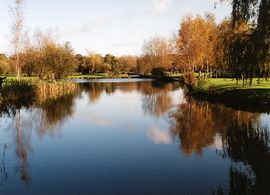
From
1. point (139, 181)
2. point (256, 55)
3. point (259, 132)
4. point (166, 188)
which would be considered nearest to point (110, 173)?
point (139, 181)

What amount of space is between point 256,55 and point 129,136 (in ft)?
26.4

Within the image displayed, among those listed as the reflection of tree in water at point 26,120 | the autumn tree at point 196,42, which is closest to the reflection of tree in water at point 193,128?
the reflection of tree in water at point 26,120

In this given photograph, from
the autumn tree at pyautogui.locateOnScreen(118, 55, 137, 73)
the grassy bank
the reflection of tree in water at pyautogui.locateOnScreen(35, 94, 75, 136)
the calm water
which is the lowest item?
the calm water

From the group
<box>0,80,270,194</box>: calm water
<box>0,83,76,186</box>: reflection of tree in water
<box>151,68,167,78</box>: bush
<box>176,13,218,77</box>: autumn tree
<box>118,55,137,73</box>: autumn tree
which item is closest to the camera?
<box>0,80,270,194</box>: calm water

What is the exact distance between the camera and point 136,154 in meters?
15.8

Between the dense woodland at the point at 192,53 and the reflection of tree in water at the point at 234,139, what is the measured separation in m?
3.26

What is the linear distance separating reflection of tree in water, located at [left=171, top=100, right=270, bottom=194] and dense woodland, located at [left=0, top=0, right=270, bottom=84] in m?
3.26

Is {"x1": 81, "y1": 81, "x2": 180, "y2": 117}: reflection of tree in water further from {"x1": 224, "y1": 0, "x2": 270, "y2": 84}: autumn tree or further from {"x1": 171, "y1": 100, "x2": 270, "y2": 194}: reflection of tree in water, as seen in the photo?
{"x1": 224, "y1": 0, "x2": 270, "y2": 84}: autumn tree

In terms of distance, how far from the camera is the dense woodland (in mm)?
16295

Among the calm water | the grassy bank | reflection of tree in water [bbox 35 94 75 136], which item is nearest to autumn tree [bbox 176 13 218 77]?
the grassy bank

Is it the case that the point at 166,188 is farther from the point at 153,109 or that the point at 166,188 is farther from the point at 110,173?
the point at 153,109

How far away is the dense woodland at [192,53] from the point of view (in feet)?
53.5

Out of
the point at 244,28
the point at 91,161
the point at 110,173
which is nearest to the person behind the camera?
the point at 110,173

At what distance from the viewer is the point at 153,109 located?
32688mm
